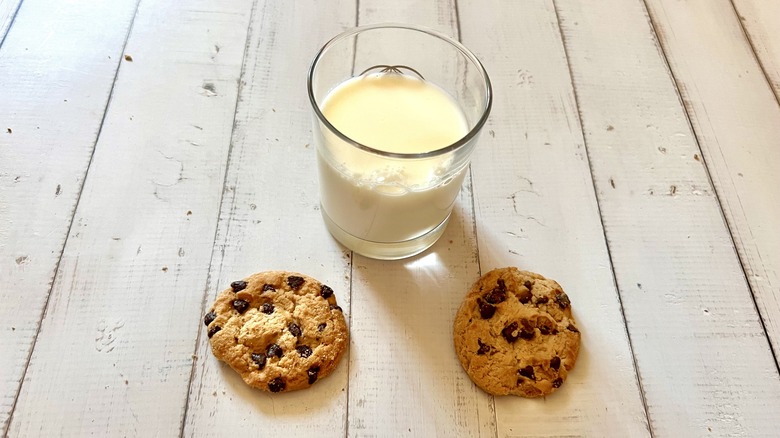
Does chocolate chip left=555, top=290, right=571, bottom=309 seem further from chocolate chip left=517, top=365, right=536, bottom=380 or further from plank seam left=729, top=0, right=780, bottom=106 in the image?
plank seam left=729, top=0, right=780, bottom=106

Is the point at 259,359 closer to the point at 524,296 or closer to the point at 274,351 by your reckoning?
the point at 274,351

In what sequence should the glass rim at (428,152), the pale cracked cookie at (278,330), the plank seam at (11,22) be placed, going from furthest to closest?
the plank seam at (11,22), the pale cracked cookie at (278,330), the glass rim at (428,152)

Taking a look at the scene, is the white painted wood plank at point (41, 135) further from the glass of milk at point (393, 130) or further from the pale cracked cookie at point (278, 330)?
the glass of milk at point (393, 130)

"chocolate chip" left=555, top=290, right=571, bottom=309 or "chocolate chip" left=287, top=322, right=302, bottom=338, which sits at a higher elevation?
"chocolate chip" left=555, top=290, right=571, bottom=309

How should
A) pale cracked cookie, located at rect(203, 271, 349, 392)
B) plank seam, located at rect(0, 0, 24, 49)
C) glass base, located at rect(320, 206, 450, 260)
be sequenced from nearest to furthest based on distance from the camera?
pale cracked cookie, located at rect(203, 271, 349, 392), glass base, located at rect(320, 206, 450, 260), plank seam, located at rect(0, 0, 24, 49)

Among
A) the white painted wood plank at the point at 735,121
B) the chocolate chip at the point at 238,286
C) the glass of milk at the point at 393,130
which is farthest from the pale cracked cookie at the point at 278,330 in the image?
the white painted wood plank at the point at 735,121

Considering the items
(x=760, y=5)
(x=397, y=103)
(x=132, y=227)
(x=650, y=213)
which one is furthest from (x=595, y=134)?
(x=132, y=227)

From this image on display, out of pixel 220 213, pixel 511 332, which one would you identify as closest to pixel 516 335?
pixel 511 332

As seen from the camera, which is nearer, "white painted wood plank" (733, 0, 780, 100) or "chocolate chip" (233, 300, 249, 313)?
"chocolate chip" (233, 300, 249, 313)

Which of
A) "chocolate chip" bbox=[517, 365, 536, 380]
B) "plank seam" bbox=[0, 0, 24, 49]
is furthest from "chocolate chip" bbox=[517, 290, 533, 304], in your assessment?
"plank seam" bbox=[0, 0, 24, 49]
